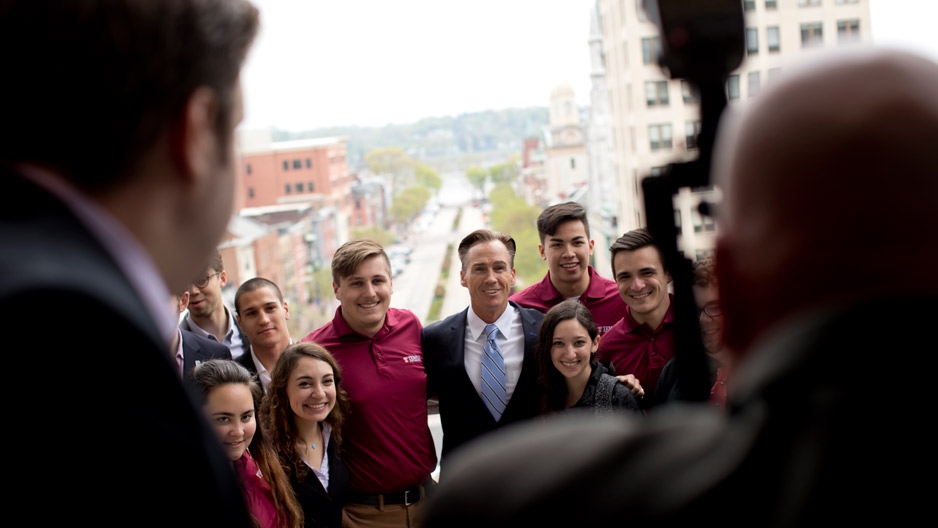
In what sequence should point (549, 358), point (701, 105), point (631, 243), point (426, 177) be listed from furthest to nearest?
point (426, 177)
point (631, 243)
point (549, 358)
point (701, 105)

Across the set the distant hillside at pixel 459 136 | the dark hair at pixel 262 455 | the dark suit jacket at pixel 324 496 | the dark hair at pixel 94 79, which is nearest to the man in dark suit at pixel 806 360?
the dark hair at pixel 94 79

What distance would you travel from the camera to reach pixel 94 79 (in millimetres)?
680

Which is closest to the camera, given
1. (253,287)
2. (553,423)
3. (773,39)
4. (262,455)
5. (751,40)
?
(553,423)

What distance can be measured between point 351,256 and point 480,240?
57 cm

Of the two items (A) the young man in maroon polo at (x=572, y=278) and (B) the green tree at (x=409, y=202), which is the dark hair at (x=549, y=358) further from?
(B) the green tree at (x=409, y=202)

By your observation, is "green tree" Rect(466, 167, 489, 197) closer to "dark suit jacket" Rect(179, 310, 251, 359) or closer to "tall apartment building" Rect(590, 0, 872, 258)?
"tall apartment building" Rect(590, 0, 872, 258)

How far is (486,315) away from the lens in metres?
3.56

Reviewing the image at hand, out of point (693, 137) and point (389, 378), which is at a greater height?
point (693, 137)

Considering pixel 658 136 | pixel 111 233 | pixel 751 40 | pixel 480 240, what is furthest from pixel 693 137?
pixel 658 136

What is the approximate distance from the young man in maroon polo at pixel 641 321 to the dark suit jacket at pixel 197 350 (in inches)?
61.2

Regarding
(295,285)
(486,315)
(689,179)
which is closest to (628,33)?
(295,285)

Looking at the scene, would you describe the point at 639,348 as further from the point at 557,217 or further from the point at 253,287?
the point at 253,287

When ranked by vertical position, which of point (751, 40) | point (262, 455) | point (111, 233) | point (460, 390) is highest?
point (751, 40)

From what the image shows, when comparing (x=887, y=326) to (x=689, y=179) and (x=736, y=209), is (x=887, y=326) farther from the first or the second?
(x=689, y=179)
